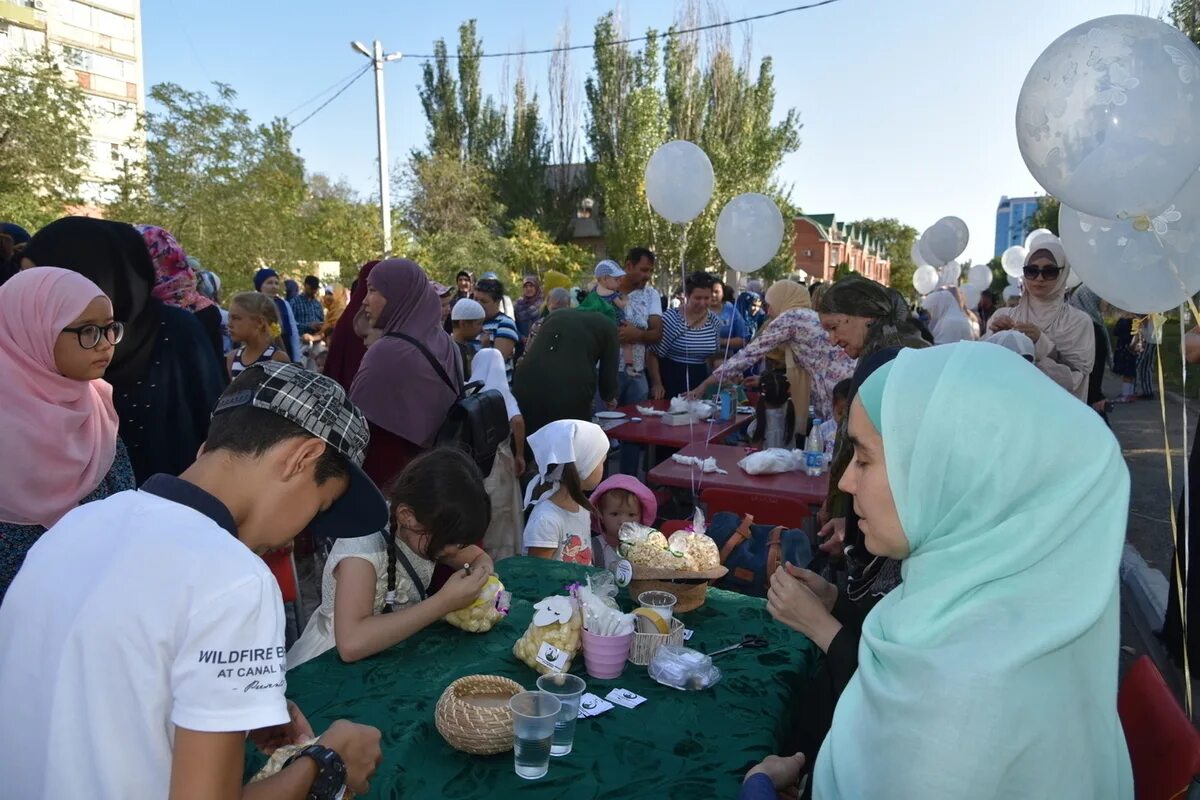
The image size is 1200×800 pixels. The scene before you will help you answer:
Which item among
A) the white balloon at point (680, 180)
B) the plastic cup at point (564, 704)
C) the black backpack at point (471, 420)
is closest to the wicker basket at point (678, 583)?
the plastic cup at point (564, 704)

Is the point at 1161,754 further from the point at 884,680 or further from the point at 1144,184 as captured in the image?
the point at 1144,184

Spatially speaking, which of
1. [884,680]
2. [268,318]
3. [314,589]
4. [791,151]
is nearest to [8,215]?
[268,318]

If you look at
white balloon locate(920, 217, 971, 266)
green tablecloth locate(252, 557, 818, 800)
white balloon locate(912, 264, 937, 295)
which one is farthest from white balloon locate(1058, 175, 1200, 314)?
white balloon locate(912, 264, 937, 295)

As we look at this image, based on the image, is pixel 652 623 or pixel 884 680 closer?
pixel 884 680

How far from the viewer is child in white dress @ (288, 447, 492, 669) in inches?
76.1

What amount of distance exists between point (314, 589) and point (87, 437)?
236cm

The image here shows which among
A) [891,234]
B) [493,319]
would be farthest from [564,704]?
[891,234]

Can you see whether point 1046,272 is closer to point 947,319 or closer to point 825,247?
point 947,319

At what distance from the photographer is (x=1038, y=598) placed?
3.54 ft

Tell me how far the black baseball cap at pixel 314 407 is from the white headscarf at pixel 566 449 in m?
1.72

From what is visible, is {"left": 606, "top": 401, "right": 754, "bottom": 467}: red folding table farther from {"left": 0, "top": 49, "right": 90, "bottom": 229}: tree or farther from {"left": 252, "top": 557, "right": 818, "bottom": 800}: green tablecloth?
{"left": 0, "top": 49, "right": 90, "bottom": 229}: tree

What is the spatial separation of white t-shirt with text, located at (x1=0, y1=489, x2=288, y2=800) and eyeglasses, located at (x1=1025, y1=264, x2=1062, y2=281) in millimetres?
5422

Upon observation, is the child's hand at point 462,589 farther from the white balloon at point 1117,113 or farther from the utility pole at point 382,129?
the utility pole at point 382,129

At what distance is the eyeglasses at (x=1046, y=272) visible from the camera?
4953mm
